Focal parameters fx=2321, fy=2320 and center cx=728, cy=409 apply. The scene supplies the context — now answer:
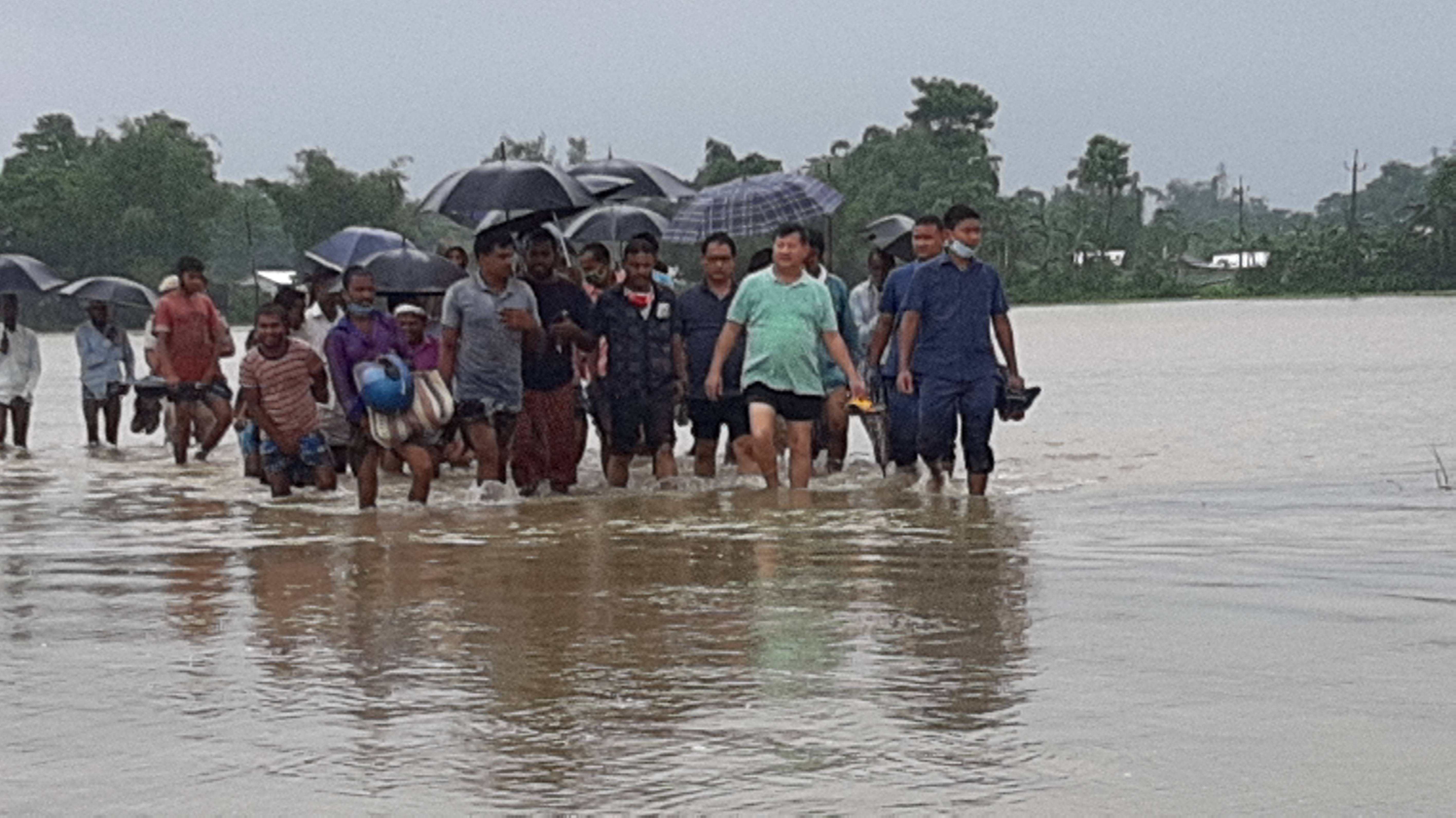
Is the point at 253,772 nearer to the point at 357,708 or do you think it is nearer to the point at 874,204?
the point at 357,708

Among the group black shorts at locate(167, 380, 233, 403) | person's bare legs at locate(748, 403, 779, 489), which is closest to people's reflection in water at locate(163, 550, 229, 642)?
person's bare legs at locate(748, 403, 779, 489)

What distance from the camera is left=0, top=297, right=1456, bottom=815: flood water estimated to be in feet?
17.4

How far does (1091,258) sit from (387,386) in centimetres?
9228

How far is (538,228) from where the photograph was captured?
1302 cm

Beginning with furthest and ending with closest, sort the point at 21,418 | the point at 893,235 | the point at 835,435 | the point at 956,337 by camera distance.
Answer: the point at 21,418, the point at 893,235, the point at 835,435, the point at 956,337

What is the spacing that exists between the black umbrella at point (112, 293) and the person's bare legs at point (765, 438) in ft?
26.2

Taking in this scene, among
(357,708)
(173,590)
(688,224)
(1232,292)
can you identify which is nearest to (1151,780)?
(357,708)

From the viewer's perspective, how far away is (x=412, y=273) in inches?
531

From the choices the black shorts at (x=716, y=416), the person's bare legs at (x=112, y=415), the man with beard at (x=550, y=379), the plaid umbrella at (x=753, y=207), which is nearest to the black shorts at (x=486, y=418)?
the man with beard at (x=550, y=379)

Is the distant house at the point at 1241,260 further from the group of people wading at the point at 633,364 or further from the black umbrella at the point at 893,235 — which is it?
the group of people wading at the point at 633,364

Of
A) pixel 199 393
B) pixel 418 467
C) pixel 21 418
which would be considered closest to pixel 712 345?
pixel 418 467

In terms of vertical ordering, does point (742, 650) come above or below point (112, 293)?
below

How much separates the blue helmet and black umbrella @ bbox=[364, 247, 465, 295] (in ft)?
4.94

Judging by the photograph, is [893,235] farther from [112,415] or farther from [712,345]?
[112,415]
